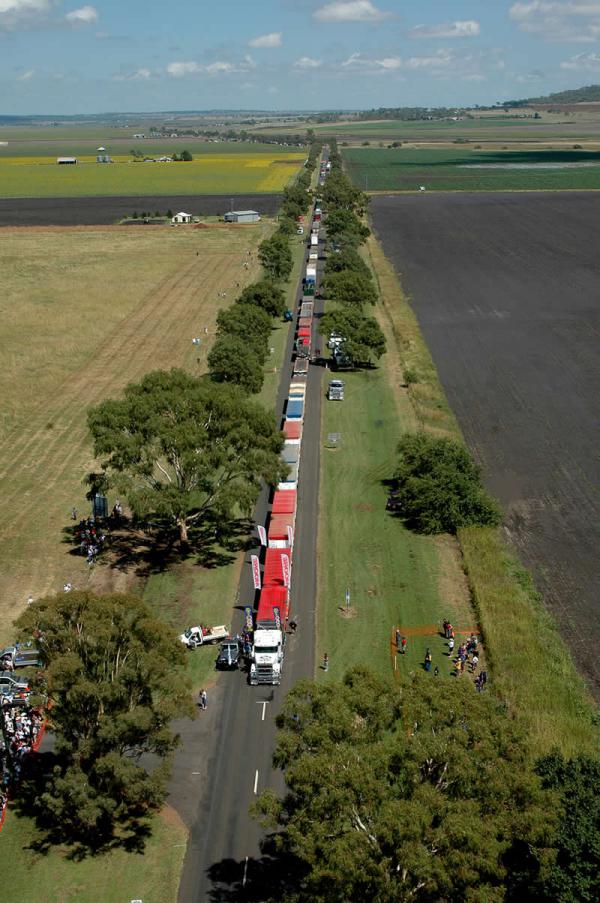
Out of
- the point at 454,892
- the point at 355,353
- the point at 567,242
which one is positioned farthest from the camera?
the point at 567,242

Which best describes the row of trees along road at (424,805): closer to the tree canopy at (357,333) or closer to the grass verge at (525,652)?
the grass verge at (525,652)

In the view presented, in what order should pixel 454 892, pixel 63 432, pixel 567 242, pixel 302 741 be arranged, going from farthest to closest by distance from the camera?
pixel 567 242, pixel 63 432, pixel 302 741, pixel 454 892

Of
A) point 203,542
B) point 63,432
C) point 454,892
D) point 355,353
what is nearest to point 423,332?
point 355,353

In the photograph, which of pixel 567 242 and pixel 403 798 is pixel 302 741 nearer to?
pixel 403 798

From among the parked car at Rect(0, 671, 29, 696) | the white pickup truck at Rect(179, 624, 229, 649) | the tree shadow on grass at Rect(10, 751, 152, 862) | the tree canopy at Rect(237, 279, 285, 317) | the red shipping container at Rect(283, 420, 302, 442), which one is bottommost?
the tree shadow on grass at Rect(10, 751, 152, 862)

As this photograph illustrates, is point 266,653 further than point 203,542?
No

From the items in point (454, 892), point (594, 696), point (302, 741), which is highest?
point (302, 741)

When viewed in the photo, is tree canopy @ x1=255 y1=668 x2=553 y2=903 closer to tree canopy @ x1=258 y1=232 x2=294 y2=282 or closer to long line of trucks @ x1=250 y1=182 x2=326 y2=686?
long line of trucks @ x1=250 y1=182 x2=326 y2=686

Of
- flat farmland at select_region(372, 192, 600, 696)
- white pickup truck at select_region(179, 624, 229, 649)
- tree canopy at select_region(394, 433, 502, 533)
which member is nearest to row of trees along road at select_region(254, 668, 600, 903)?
white pickup truck at select_region(179, 624, 229, 649)

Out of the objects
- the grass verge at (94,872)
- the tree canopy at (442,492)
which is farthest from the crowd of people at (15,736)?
the tree canopy at (442,492)
